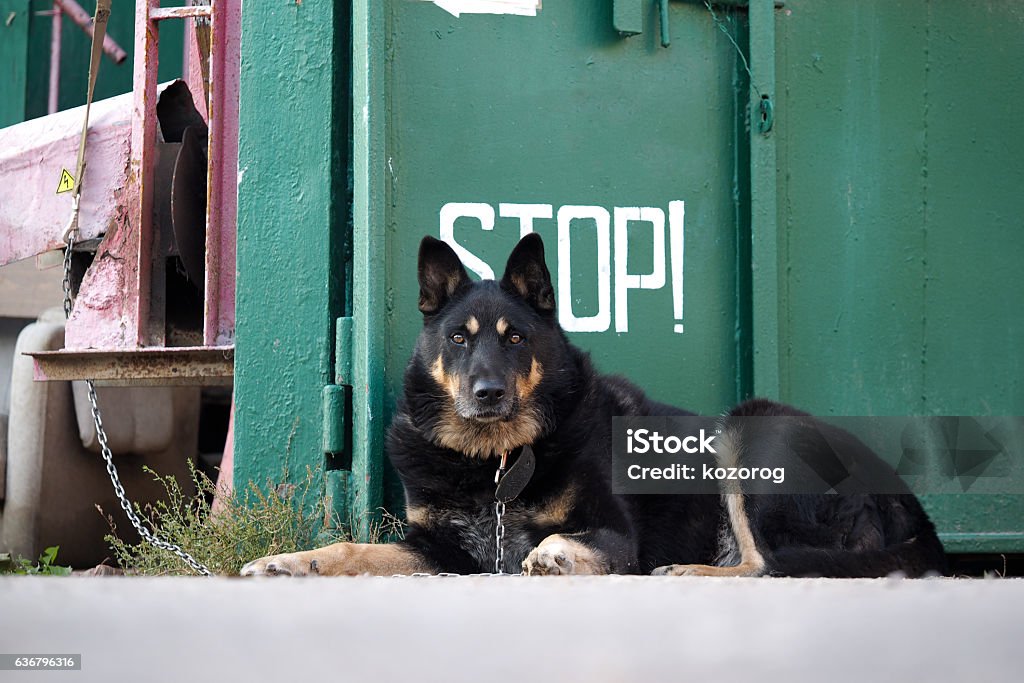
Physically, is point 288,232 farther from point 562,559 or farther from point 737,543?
point 737,543

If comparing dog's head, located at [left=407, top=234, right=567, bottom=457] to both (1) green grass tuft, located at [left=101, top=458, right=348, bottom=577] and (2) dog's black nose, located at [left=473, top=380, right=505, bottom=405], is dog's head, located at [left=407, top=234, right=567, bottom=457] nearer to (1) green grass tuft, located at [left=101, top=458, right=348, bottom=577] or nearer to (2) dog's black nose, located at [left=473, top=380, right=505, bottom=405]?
(2) dog's black nose, located at [left=473, top=380, right=505, bottom=405]

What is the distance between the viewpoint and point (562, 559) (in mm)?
3299

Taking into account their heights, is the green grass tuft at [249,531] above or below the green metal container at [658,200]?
below

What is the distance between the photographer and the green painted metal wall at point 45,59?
29.7ft

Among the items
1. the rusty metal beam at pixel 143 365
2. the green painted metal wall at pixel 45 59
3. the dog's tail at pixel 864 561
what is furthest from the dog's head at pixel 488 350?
the green painted metal wall at pixel 45 59

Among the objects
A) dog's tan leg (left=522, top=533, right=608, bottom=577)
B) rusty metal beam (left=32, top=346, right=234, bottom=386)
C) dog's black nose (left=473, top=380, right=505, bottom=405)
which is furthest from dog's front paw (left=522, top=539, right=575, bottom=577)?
rusty metal beam (left=32, top=346, right=234, bottom=386)

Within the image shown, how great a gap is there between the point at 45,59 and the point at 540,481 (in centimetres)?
727

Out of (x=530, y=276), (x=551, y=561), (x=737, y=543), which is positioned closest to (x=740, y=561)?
(x=737, y=543)

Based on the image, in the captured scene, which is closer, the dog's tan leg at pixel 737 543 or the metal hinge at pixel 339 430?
the dog's tan leg at pixel 737 543

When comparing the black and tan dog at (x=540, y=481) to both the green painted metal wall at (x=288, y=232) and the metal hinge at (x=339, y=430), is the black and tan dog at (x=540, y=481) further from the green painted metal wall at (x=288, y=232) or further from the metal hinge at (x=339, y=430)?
the green painted metal wall at (x=288, y=232)

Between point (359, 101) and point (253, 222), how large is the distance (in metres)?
0.66

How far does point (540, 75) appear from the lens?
4.55 m

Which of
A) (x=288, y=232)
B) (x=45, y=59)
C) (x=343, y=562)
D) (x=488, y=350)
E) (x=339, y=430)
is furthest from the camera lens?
(x=45, y=59)

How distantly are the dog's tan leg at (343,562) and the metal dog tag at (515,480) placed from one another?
0.35 m
